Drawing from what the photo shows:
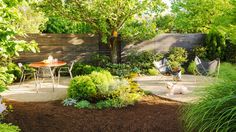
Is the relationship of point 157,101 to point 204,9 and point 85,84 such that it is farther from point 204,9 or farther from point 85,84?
A: point 204,9

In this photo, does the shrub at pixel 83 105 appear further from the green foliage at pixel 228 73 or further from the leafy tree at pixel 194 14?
the leafy tree at pixel 194 14

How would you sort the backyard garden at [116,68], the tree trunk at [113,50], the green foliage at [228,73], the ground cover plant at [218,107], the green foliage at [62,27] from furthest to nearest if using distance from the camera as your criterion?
the green foliage at [62,27] < the tree trunk at [113,50] < the green foliage at [228,73] < the backyard garden at [116,68] < the ground cover plant at [218,107]

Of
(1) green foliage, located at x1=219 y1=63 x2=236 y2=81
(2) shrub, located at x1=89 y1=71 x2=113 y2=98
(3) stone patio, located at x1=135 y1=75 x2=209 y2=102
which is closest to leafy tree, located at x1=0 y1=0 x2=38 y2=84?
(1) green foliage, located at x1=219 y1=63 x2=236 y2=81

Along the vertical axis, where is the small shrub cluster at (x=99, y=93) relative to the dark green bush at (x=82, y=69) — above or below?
below

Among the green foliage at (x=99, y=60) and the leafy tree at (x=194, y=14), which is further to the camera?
the leafy tree at (x=194, y=14)

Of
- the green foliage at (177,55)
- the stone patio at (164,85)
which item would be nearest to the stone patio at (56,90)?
the stone patio at (164,85)

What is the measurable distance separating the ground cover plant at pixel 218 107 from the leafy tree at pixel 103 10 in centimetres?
705

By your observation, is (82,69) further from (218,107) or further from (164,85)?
(218,107)

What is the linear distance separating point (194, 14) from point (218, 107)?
1458 cm

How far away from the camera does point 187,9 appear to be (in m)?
18.4

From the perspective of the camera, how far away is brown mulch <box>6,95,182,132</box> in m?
5.71

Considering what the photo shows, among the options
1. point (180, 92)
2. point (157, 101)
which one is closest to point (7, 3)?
point (157, 101)

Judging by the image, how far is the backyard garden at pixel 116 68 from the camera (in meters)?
4.34

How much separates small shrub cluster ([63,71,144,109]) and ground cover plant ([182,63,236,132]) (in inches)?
109
